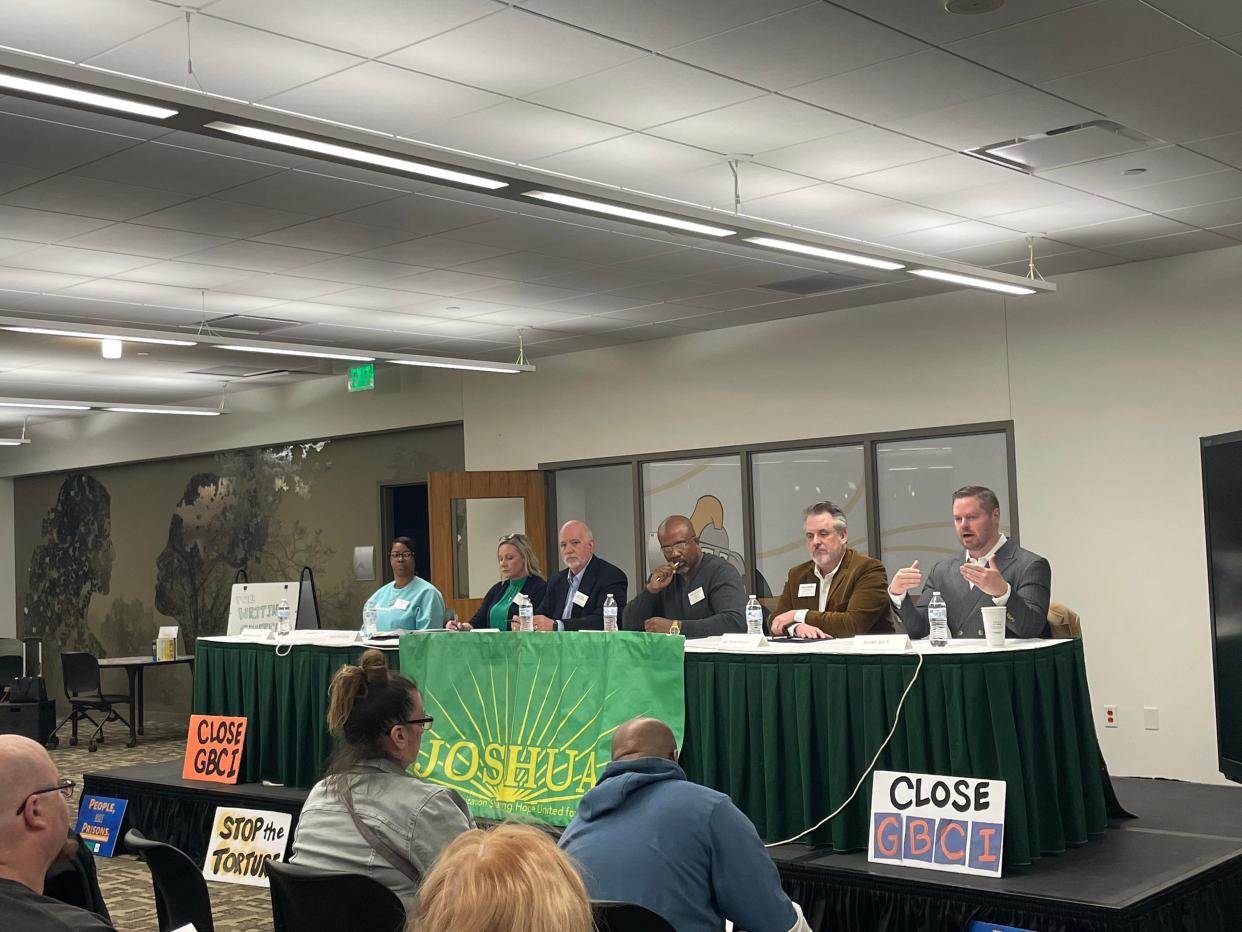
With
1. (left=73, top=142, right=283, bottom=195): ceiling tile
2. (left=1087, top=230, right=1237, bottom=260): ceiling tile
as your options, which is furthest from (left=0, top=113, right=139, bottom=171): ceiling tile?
(left=1087, top=230, right=1237, bottom=260): ceiling tile

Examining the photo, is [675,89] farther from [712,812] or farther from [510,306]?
[510,306]

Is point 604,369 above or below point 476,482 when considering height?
above

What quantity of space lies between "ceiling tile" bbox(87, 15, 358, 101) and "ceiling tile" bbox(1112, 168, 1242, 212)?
398 cm

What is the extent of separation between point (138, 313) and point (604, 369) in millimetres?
3756

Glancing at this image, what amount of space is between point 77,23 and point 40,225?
2.61 meters

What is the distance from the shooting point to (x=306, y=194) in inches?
239

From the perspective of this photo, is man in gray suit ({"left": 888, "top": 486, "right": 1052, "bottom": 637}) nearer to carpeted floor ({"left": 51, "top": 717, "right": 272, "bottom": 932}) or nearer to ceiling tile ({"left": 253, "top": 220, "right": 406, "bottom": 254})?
carpeted floor ({"left": 51, "top": 717, "right": 272, "bottom": 932})

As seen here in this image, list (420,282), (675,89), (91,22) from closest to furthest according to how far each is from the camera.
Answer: (91,22) → (675,89) → (420,282)

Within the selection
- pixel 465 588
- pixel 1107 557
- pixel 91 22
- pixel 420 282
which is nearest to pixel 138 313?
pixel 420 282

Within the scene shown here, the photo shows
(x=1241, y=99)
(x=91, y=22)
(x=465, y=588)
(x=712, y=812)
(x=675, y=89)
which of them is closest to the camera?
(x=712, y=812)

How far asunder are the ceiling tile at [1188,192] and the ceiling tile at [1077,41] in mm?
1844

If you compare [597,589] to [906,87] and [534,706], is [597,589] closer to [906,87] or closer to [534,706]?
[534,706]

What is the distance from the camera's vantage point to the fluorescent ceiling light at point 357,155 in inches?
163

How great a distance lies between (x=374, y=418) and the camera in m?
12.6
